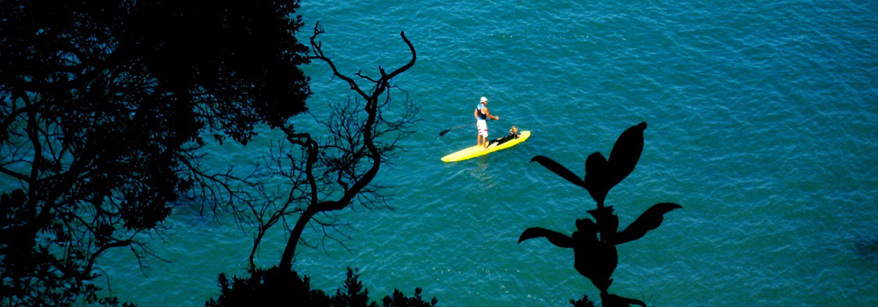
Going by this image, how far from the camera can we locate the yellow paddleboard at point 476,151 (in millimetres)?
27266

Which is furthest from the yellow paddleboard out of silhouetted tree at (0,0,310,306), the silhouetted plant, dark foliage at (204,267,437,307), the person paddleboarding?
the silhouetted plant

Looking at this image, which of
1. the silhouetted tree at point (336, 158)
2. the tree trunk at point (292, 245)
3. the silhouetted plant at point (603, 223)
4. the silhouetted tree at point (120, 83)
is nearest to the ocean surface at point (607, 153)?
the silhouetted tree at point (336, 158)

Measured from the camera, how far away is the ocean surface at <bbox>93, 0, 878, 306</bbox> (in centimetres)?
2294

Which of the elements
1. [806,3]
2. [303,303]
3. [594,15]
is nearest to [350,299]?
[303,303]

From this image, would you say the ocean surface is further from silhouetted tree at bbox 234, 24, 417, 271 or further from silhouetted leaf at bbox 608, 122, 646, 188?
silhouetted leaf at bbox 608, 122, 646, 188

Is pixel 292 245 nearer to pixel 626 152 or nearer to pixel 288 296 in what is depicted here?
pixel 288 296

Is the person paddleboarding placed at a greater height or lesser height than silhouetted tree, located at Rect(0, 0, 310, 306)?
greater

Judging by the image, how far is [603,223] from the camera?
275 cm

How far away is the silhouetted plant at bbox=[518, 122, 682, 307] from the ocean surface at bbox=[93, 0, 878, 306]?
1948cm

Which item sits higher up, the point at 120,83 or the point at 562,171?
the point at 120,83

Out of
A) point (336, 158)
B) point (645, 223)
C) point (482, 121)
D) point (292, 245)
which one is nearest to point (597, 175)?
point (645, 223)

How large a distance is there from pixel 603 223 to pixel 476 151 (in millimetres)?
24652

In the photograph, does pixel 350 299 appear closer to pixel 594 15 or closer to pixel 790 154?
pixel 790 154

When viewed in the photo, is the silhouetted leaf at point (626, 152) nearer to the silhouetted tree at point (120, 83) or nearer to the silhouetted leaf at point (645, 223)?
the silhouetted leaf at point (645, 223)
